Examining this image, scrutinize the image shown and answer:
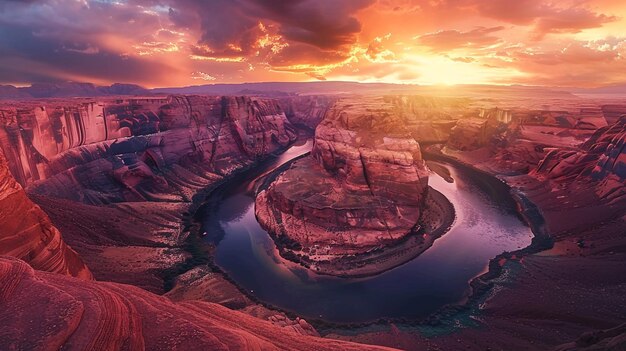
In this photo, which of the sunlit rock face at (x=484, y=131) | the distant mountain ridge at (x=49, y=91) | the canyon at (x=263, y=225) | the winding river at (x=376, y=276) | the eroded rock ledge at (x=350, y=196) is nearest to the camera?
the canyon at (x=263, y=225)

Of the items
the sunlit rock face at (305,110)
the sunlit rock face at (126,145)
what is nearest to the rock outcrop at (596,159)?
the sunlit rock face at (126,145)

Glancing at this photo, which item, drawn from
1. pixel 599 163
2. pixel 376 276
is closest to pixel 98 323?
pixel 376 276

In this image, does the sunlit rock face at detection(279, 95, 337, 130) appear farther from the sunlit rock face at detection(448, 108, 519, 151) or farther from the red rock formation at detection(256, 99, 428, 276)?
the red rock formation at detection(256, 99, 428, 276)

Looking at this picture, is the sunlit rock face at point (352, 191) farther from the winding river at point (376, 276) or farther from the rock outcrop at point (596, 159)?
A: the rock outcrop at point (596, 159)

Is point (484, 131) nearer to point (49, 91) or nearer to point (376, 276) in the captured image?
point (376, 276)

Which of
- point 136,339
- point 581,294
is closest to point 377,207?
point 581,294
